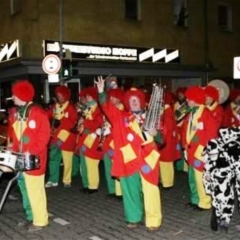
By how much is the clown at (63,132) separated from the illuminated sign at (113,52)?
7686 mm

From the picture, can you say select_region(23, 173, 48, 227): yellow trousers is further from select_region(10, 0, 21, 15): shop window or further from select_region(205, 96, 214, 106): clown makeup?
select_region(10, 0, 21, 15): shop window

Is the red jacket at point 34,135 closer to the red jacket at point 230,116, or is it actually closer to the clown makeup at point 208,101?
the clown makeup at point 208,101

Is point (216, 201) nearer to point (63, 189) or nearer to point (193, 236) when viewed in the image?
point (193, 236)

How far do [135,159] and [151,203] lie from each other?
0.59m

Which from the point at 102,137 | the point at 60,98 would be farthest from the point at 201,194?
the point at 60,98

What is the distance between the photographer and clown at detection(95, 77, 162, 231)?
21.5 ft

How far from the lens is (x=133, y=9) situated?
67.9 feet

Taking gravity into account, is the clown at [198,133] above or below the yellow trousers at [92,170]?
above

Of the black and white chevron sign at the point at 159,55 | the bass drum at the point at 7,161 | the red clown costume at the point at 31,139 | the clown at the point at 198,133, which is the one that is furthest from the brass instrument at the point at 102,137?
the black and white chevron sign at the point at 159,55

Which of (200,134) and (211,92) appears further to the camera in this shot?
(211,92)

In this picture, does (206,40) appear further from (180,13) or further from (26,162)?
(26,162)

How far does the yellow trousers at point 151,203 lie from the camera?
6547 mm

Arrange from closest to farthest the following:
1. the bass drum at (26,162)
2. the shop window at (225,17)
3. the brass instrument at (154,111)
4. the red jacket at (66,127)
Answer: the bass drum at (26,162), the brass instrument at (154,111), the red jacket at (66,127), the shop window at (225,17)

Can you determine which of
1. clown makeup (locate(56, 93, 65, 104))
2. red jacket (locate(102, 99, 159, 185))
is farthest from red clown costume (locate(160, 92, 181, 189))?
red jacket (locate(102, 99, 159, 185))
